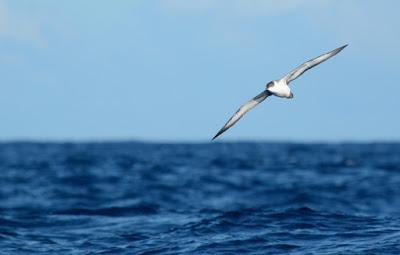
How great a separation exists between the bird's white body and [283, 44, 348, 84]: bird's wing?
0.58 ft

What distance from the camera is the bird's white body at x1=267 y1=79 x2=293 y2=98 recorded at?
1838 cm

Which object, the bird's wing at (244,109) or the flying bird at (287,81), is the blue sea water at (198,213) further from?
the flying bird at (287,81)

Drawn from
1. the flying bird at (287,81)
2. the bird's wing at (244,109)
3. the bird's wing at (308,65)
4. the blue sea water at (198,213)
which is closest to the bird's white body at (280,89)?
the flying bird at (287,81)

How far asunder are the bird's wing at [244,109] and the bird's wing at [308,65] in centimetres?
65

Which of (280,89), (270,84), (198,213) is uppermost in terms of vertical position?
(270,84)

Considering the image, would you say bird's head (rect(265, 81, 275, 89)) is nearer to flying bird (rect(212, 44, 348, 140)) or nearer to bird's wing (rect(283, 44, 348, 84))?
flying bird (rect(212, 44, 348, 140))

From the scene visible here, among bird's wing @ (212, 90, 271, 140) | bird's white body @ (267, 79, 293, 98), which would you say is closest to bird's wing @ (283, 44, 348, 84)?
bird's white body @ (267, 79, 293, 98)

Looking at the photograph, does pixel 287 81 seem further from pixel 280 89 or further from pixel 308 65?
pixel 308 65

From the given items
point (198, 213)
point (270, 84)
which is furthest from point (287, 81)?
point (198, 213)

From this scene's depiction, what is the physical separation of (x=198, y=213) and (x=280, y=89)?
10774 mm

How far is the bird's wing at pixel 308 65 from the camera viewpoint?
18.2 meters

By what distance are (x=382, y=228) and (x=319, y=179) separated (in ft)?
92.0

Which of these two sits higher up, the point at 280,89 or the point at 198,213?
the point at 280,89

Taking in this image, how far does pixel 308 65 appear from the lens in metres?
18.4
